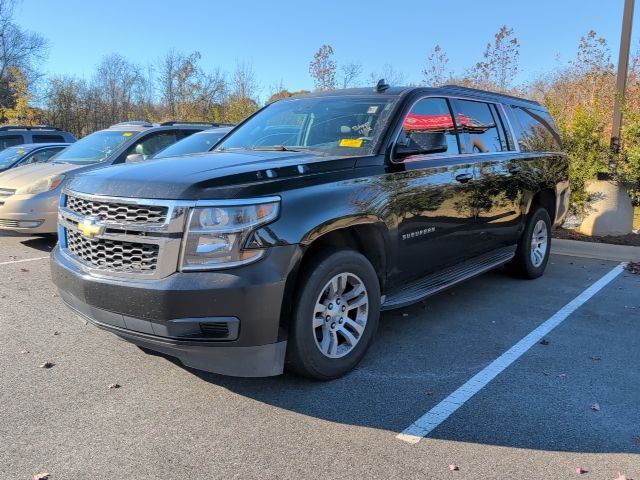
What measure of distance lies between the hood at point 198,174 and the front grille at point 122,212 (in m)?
0.06

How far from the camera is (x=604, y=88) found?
13.9 metres

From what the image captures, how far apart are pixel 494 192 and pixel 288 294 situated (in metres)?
2.93

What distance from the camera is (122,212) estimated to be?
3207 mm

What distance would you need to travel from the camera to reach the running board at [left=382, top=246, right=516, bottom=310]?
13.6ft

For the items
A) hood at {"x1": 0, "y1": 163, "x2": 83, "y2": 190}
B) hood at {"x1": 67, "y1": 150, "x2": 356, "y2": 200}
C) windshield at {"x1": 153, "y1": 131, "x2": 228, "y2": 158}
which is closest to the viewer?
hood at {"x1": 67, "y1": 150, "x2": 356, "y2": 200}

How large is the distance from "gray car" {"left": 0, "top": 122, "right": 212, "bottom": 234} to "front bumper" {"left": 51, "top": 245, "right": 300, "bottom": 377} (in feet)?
12.4

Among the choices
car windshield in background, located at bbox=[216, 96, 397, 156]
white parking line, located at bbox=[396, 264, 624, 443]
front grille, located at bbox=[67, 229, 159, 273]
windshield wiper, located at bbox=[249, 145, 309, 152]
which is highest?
car windshield in background, located at bbox=[216, 96, 397, 156]

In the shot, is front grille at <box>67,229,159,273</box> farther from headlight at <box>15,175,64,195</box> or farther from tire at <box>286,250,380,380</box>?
headlight at <box>15,175,64,195</box>

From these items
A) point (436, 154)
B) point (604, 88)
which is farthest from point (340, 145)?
point (604, 88)

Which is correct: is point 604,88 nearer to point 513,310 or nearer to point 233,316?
point 513,310

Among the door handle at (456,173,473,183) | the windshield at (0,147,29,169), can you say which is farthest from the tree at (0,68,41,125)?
the door handle at (456,173,473,183)

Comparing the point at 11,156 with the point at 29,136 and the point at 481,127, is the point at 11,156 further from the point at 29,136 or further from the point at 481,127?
the point at 481,127

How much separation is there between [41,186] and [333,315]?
573 cm

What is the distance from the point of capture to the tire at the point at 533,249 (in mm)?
6203
